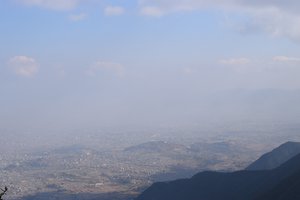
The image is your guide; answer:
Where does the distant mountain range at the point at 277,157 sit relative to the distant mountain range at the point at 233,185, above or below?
above

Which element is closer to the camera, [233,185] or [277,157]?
[233,185]

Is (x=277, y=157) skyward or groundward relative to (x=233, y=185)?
skyward

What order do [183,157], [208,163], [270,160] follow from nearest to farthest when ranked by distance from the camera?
[270,160] → [208,163] → [183,157]

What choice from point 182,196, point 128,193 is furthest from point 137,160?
point 182,196

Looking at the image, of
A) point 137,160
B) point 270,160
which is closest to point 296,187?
point 270,160

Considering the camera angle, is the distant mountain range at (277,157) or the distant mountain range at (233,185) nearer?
the distant mountain range at (233,185)

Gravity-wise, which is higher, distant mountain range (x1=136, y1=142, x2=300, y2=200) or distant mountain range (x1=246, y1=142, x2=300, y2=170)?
distant mountain range (x1=246, y1=142, x2=300, y2=170)

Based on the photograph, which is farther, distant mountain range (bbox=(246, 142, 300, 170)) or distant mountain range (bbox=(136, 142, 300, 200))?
distant mountain range (bbox=(246, 142, 300, 170))

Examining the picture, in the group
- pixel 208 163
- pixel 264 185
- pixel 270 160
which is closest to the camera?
pixel 264 185

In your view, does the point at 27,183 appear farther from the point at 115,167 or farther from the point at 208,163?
the point at 208,163

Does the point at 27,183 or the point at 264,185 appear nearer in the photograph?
the point at 264,185
